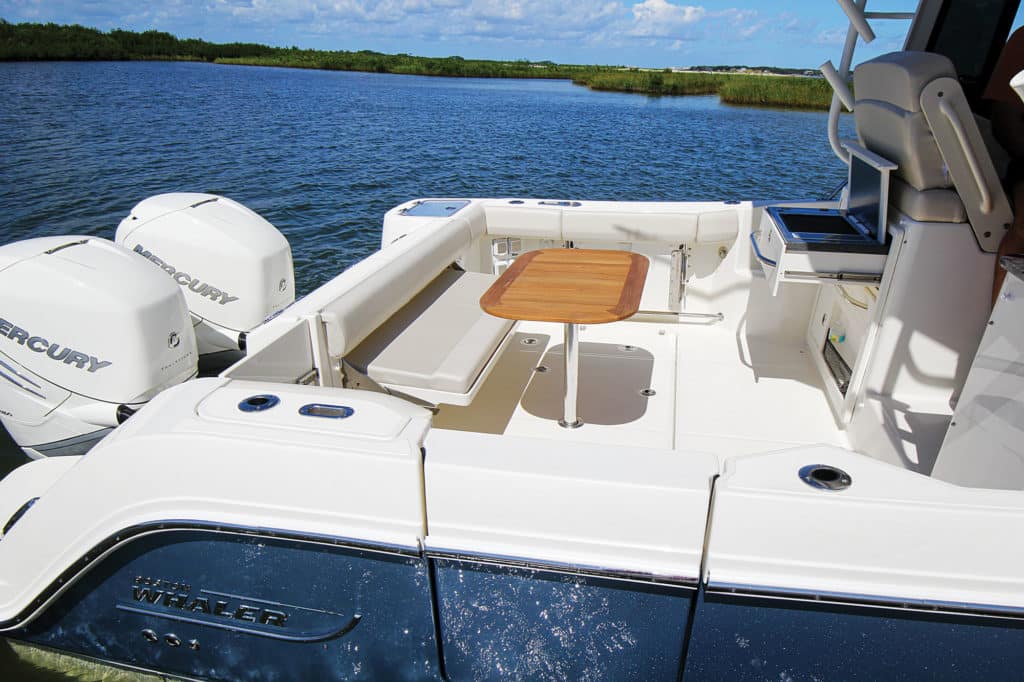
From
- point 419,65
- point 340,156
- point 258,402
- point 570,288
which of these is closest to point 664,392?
point 570,288

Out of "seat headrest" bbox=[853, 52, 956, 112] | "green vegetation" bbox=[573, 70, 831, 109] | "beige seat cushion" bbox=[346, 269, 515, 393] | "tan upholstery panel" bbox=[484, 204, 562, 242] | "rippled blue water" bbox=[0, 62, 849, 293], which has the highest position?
"seat headrest" bbox=[853, 52, 956, 112]

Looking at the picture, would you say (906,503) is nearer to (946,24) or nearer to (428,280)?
(428,280)

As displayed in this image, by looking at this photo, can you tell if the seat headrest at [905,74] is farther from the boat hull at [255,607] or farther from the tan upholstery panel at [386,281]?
the boat hull at [255,607]

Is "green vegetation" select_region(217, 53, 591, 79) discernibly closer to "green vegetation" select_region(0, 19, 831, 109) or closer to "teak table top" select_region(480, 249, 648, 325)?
"green vegetation" select_region(0, 19, 831, 109)

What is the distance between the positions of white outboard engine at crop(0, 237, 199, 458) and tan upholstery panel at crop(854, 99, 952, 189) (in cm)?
215

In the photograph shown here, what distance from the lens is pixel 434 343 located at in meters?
1.95

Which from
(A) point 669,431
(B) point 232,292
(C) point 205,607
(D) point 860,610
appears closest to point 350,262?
(B) point 232,292

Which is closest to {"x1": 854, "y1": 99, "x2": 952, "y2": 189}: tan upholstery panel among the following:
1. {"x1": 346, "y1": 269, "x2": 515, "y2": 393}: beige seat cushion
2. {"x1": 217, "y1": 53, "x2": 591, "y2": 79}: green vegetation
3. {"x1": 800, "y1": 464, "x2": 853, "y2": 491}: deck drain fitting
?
{"x1": 800, "y1": 464, "x2": 853, "y2": 491}: deck drain fitting

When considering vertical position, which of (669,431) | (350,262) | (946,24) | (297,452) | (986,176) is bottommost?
(350,262)

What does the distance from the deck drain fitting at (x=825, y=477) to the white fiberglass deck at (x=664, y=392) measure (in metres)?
0.77

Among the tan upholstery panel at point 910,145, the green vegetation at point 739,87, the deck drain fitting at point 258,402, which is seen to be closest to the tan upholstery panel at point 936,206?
the tan upholstery panel at point 910,145

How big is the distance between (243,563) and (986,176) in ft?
6.18

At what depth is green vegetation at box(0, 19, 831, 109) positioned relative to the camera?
20.1 meters

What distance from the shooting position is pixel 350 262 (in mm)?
6164
